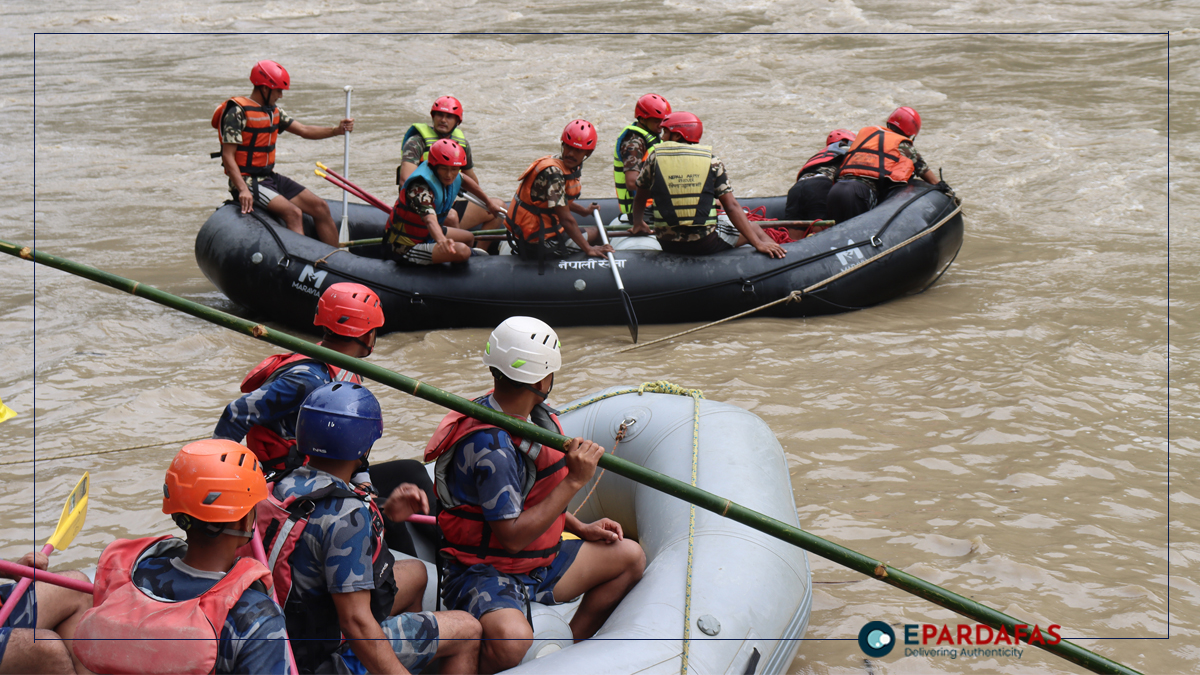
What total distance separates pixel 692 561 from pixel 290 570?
1.19 metres

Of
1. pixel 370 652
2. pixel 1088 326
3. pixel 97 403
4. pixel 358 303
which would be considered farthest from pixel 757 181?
pixel 370 652

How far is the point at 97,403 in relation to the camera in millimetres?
5281

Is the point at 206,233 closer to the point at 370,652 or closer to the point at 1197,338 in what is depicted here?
the point at 370,652

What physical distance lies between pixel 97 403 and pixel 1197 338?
626 centimetres

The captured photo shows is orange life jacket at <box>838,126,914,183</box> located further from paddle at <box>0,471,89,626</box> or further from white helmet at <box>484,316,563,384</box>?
paddle at <box>0,471,89,626</box>

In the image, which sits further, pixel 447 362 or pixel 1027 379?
pixel 447 362

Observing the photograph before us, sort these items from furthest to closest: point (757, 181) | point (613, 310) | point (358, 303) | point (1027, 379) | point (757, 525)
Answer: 1. point (757, 181)
2. point (613, 310)
3. point (1027, 379)
4. point (358, 303)
5. point (757, 525)

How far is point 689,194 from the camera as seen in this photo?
20.4ft

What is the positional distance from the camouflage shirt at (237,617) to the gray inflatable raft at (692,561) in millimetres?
690

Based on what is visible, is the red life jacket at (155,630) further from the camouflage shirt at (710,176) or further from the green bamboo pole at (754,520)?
the camouflage shirt at (710,176)

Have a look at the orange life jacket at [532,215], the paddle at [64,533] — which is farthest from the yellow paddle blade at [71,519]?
the orange life jacket at [532,215]

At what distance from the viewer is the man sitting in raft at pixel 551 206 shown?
6.21 meters

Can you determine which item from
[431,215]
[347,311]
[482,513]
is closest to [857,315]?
[431,215]

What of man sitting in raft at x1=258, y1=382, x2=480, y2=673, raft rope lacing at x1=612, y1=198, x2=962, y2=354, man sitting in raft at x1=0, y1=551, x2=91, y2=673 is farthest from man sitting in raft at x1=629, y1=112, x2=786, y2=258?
man sitting in raft at x1=0, y1=551, x2=91, y2=673
